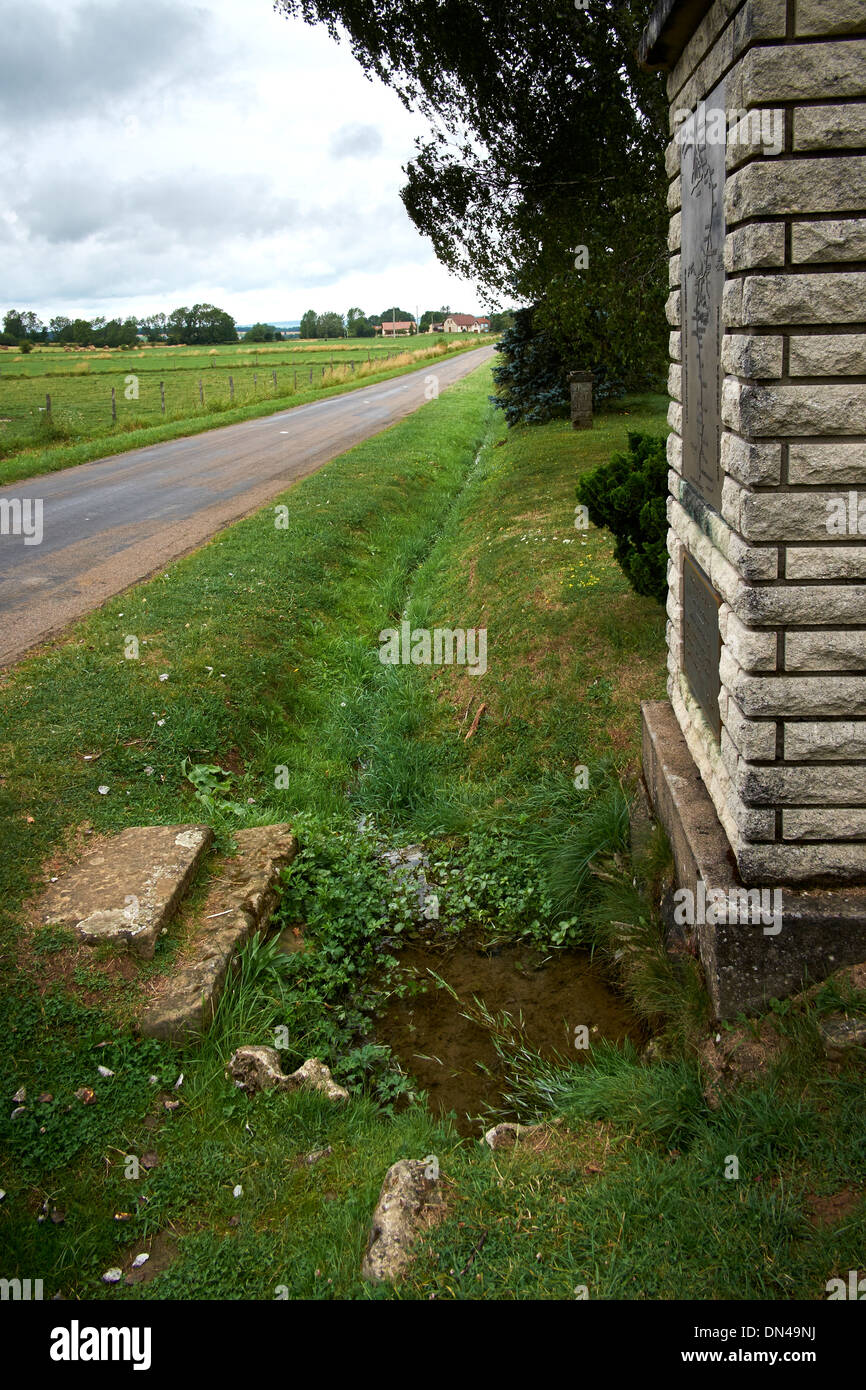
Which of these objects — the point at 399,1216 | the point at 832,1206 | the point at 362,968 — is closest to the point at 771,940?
the point at 832,1206

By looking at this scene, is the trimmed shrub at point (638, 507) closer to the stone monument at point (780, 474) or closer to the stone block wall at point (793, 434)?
the stone monument at point (780, 474)

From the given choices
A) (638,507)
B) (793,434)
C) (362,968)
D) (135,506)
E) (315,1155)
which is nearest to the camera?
(793,434)

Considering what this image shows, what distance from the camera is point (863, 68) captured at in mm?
3633

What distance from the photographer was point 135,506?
16.2 metres

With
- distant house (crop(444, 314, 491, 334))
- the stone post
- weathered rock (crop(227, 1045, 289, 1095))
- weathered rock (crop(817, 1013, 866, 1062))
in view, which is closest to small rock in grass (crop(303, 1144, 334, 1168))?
weathered rock (crop(227, 1045, 289, 1095))

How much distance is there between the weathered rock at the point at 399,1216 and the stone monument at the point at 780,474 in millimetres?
1495

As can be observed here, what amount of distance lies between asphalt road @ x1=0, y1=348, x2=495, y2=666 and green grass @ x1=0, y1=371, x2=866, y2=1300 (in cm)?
78

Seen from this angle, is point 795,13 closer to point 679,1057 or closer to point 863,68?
point 863,68

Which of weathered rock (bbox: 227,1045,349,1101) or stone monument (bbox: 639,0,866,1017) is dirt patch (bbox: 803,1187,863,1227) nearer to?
stone monument (bbox: 639,0,866,1017)

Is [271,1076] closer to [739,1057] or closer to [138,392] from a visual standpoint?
[739,1057]

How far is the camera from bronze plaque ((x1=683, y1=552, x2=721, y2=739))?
484 cm

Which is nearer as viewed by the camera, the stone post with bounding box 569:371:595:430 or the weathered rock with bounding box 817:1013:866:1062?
the weathered rock with bounding box 817:1013:866:1062

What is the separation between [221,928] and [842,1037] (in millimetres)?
3307
